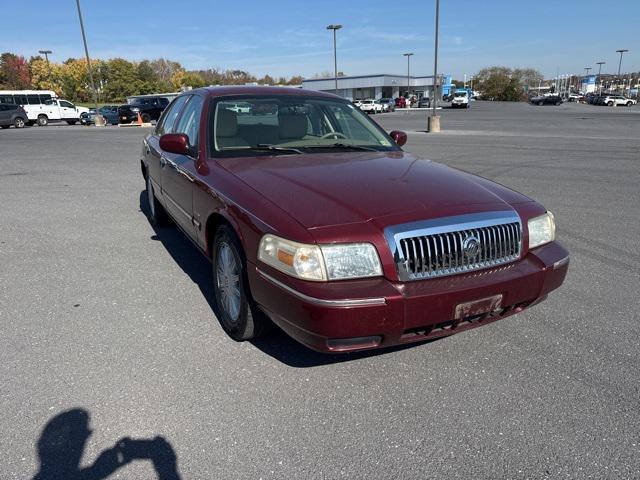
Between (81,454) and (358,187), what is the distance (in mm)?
1991

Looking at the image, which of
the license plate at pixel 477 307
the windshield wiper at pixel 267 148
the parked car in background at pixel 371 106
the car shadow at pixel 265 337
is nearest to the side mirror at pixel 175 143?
the windshield wiper at pixel 267 148

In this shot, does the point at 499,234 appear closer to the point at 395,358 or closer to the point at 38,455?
the point at 395,358

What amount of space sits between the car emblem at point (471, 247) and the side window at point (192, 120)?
2307mm

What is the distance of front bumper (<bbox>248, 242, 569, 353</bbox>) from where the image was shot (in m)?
2.43

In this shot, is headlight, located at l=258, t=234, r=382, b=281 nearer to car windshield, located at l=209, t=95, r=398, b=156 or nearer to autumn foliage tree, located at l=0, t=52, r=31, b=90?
car windshield, located at l=209, t=95, r=398, b=156

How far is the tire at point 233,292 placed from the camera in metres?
3.04

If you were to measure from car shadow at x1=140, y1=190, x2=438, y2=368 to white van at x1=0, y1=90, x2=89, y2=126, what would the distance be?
35.7 meters

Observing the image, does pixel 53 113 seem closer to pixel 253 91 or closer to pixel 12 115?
pixel 12 115

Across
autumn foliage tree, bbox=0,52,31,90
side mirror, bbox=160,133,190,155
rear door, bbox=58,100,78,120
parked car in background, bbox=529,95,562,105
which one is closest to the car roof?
side mirror, bbox=160,133,190,155

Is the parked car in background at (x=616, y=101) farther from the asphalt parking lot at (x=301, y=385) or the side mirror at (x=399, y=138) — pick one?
the side mirror at (x=399, y=138)

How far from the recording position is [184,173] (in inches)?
161

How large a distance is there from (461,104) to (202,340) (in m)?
64.9

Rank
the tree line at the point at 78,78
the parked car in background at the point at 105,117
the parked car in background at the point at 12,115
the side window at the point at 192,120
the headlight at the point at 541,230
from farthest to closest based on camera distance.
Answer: the tree line at the point at 78,78, the parked car in background at the point at 105,117, the parked car in background at the point at 12,115, the side window at the point at 192,120, the headlight at the point at 541,230

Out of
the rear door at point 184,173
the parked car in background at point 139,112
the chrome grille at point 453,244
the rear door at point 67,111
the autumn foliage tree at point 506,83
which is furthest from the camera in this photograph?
the autumn foliage tree at point 506,83
